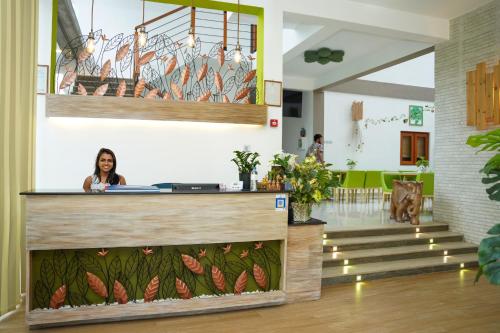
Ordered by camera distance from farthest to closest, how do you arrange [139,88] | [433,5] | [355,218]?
[355,218]
[433,5]
[139,88]

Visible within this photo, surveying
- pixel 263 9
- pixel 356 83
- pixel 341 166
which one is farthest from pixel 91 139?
pixel 356 83

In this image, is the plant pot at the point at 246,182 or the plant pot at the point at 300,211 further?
the plant pot at the point at 300,211

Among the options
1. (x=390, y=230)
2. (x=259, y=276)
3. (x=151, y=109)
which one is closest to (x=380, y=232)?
(x=390, y=230)

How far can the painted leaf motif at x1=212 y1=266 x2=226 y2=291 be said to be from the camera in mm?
3555

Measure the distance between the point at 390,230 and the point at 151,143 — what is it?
396cm

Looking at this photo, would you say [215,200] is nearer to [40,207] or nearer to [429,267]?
[40,207]

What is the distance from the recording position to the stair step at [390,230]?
17.9 feet

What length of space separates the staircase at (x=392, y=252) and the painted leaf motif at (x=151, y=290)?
2.10m

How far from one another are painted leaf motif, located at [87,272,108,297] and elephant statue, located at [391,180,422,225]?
5.02 metres

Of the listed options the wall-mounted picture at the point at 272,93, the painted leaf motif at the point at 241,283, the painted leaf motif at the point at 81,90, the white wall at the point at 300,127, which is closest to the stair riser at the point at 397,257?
the painted leaf motif at the point at 241,283

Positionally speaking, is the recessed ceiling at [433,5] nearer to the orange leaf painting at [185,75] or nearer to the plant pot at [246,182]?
the orange leaf painting at [185,75]

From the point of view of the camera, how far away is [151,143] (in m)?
4.65

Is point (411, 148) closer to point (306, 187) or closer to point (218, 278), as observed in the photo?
point (306, 187)

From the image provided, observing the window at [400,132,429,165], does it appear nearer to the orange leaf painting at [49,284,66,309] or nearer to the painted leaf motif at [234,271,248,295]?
the painted leaf motif at [234,271,248,295]
